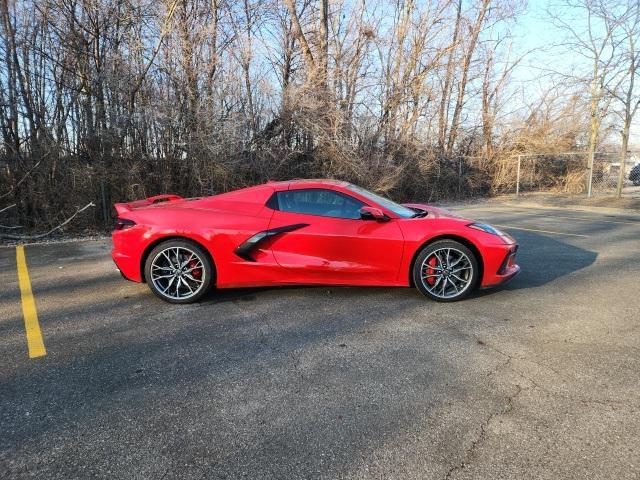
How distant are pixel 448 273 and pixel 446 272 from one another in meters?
0.02

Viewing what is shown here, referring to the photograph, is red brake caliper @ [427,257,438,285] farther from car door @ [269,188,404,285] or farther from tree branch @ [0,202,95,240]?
tree branch @ [0,202,95,240]

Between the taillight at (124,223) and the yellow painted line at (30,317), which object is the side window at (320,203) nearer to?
the taillight at (124,223)

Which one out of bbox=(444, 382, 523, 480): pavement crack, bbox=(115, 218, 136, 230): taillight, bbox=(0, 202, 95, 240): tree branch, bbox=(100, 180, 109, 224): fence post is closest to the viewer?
bbox=(444, 382, 523, 480): pavement crack

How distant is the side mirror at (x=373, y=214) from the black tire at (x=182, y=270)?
1683 millimetres

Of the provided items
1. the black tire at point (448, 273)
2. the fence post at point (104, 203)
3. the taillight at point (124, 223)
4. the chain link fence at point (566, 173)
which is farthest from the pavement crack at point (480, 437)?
the chain link fence at point (566, 173)

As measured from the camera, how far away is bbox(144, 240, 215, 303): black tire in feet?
14.2

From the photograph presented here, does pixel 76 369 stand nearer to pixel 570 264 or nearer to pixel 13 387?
pixel 13 387

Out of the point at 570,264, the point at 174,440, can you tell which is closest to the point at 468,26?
the point at 570,264

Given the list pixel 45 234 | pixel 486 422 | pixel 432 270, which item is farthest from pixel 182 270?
pixel 45 234

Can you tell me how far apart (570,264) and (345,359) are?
445 centimetres

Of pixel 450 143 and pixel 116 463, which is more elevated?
pixel 450 143

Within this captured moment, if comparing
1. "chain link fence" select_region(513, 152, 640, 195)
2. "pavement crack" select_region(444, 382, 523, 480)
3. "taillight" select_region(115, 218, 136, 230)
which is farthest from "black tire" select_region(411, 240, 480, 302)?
"chain link fence" select_region(513, 152, 640, 195)

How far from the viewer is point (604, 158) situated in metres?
19.3

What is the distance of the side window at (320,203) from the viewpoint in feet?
14.5
